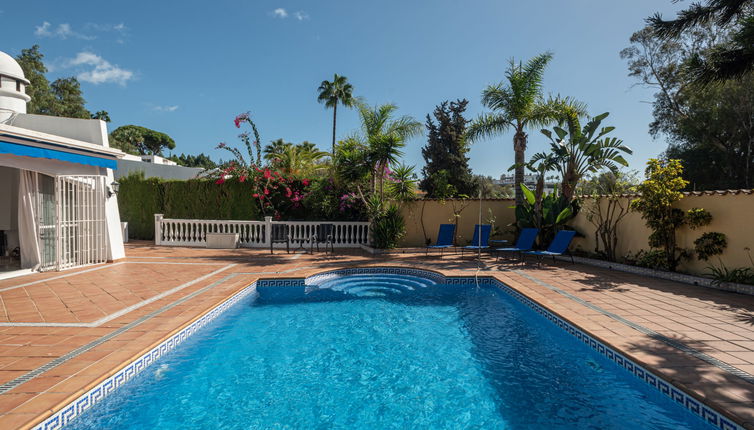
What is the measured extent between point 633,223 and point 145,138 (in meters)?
69.7

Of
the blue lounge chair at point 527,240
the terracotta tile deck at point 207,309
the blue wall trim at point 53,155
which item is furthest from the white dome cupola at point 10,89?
the blue lounge chair at point 527,240

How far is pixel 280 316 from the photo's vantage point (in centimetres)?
603

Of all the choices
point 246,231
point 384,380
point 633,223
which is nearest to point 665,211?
point 633,223

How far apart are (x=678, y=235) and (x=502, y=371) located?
714cm

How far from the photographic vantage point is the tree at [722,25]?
6.50 meters

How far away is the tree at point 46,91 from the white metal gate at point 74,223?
80.3 feet

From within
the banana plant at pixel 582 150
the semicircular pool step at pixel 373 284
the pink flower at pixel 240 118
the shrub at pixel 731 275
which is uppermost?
the pink flower at pixel 240 118

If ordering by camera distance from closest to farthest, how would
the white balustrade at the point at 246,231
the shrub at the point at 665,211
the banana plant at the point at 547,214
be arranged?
Answer: the shrub at the point at 665,211 → the banana plant at the point at 547,214 → the white balustrade at the point at 246,231

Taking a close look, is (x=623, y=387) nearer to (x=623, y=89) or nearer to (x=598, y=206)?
(x=598, y=206)

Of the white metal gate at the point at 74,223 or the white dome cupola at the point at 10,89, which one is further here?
the white dome cupola at the point at 10,89

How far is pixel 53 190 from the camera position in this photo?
8227 mm

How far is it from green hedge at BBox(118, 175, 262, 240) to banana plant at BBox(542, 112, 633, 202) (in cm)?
1188

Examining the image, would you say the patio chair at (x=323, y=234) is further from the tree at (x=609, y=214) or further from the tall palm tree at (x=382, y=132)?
the tree at (x=609, y=214)

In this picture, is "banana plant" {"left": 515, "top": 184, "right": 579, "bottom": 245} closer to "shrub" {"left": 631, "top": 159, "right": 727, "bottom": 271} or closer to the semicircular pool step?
"shrub" {"left": 631, "top": 159, "right": 727, "bottom": 271}
